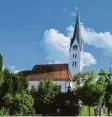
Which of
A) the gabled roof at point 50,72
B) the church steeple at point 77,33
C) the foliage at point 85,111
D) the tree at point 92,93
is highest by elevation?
the church steeple at point 77,33

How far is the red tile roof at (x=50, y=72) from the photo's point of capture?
115 m

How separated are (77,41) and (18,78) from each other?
55.7 metres

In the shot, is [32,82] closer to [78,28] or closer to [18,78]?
[78,28]

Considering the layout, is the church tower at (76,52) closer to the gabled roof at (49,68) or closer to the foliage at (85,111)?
the gabled roof at (49,68)

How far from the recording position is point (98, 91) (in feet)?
237

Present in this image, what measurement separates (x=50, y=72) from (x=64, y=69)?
3960mm

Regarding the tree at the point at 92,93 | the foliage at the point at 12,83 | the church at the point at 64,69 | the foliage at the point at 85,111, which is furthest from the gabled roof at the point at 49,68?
the foliage at the point at 12,83

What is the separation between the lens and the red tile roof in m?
115

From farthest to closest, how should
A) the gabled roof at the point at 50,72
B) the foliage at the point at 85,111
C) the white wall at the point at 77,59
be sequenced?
the white wall at the point at 77,59 < the gabled roof at the point at 50,72 < the foliage at the point at 85,111

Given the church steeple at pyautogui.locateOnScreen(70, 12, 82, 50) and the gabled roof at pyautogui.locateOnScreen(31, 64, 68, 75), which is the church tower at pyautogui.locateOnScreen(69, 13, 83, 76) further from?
the gabled roof at pyautogui.locateOnScreen(31, 64, 68, 75)

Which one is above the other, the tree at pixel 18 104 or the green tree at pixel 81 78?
the green tree at pixel 81 78

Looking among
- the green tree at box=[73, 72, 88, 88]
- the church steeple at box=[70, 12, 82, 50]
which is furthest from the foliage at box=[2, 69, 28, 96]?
the church steeple at box=[70, 12, 82, 50]

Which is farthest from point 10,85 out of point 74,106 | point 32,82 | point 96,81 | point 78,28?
point 78,28

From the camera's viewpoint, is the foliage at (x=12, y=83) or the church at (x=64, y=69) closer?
the foliage at (x=12, y=83)
